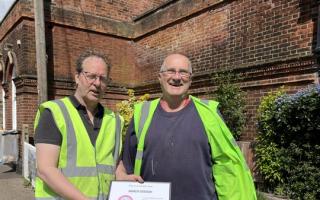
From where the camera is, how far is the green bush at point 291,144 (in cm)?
531

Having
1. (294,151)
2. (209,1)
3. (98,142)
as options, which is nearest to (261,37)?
(209,1)

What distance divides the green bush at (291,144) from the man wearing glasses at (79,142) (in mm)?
3898

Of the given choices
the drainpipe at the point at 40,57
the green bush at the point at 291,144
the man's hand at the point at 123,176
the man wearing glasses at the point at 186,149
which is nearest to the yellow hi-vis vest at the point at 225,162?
the man wearing glasses at the point at 186,149

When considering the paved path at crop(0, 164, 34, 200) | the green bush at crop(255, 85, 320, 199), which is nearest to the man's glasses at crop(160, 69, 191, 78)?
the green bush at crop(255, 85, 320, 199)

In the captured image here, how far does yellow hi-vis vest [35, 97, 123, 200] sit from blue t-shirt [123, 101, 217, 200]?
290 millimetres

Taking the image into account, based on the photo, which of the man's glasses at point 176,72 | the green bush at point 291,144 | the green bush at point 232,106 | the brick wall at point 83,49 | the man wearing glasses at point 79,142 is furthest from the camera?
the brick wall at point 83,49

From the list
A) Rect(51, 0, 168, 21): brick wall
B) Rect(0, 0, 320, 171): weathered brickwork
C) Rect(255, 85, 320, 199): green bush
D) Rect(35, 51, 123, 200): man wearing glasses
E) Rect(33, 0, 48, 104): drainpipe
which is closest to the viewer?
Rect(35, 51, 123, 200): man wearing glasses

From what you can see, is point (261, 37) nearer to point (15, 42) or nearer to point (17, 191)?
point (17, 191)

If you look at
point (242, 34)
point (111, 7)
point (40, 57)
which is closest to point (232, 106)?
point (242, 34)

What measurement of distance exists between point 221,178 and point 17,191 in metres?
6.30

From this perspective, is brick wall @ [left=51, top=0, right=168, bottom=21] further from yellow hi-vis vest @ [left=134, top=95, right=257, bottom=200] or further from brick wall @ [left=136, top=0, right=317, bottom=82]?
yellow hi-vis vest @ [left=134, top=95, right=257, bottom=200]

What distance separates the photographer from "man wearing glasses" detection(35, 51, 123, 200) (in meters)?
2.12

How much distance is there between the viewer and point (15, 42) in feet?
32.3

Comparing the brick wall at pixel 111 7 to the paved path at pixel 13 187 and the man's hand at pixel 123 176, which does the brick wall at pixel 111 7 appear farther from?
the man's hand at pixel 123 176
